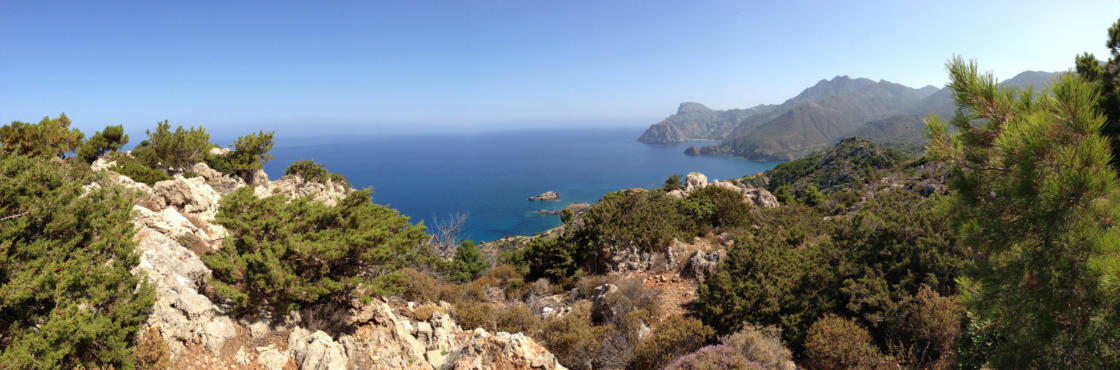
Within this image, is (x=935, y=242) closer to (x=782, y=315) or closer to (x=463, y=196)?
(x=782, y=315)

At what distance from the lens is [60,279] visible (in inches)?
169

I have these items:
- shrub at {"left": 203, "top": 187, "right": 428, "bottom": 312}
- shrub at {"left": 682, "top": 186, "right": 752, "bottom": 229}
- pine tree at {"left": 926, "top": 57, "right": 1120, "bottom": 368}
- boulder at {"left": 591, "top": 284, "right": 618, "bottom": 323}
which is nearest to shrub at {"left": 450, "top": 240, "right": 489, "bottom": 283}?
shrub at {"left": 203, "top": 187, "right": 428, "bottom": 312}

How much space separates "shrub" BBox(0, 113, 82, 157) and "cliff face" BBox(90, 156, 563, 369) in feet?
31.0

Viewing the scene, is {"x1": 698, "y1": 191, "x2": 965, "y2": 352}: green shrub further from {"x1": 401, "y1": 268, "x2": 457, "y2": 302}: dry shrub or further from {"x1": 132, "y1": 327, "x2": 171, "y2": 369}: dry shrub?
{"x1": 132, "y1": 327, "x2": 171, "y2": 369}: dry shrub

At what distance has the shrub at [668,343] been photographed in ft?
23.1

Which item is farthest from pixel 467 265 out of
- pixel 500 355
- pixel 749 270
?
pixel 749 270

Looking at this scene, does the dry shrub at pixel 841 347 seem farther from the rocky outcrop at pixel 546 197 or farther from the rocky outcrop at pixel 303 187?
the rocky outcrop at pixel 546 197

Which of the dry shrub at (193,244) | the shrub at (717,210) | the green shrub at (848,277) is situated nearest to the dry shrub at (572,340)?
the green shrub at (848,277)

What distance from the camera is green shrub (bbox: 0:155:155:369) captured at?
394 cm

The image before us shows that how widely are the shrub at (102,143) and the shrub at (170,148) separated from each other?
65 cm

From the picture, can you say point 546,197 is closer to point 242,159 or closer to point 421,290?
point 242,159

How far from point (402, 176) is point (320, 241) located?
106m

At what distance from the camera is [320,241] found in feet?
22.7

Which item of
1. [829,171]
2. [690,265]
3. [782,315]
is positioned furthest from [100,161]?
[829,171]
